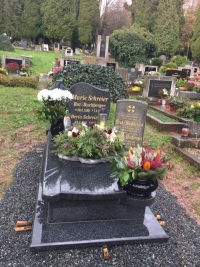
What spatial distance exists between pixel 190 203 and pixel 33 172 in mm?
2970

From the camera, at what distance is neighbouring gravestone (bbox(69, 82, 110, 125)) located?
647 cm

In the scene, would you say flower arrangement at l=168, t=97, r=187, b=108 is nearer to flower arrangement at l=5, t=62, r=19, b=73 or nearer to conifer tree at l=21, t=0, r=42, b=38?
flower arrangement at l=5, t=62, r=19, b=73

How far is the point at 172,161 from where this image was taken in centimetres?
619

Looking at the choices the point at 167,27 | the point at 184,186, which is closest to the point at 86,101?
the point at 184,186

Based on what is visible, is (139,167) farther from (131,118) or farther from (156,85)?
(156,85)

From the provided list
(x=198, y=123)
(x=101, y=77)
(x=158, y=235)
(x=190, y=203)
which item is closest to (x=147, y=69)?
(x=101, y=77)

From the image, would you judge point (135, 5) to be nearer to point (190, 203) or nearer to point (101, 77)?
point (101, 77)

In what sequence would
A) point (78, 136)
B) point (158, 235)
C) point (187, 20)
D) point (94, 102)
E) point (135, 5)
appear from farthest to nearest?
point (187, 20) < point (135, 5) < point (94, 102) < point (78, 136) < point (158, 235)

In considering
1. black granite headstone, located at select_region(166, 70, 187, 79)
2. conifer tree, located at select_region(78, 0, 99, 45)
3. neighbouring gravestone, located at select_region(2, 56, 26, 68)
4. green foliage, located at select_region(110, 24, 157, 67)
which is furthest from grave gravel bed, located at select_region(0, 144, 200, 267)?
conifer tree, located at select_region(78, 0, 99, 45)

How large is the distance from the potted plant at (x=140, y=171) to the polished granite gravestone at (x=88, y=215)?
0.13 meters

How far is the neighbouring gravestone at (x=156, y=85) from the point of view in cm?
1230

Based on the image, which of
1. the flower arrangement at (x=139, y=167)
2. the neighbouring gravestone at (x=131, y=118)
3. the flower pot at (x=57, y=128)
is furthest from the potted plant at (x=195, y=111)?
the flower arrangement at (x=139, y=167)

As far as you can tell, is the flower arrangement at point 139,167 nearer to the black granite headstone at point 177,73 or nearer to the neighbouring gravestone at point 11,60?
the neighbouring gravestone at point 11,60

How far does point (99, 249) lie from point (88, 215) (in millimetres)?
461
